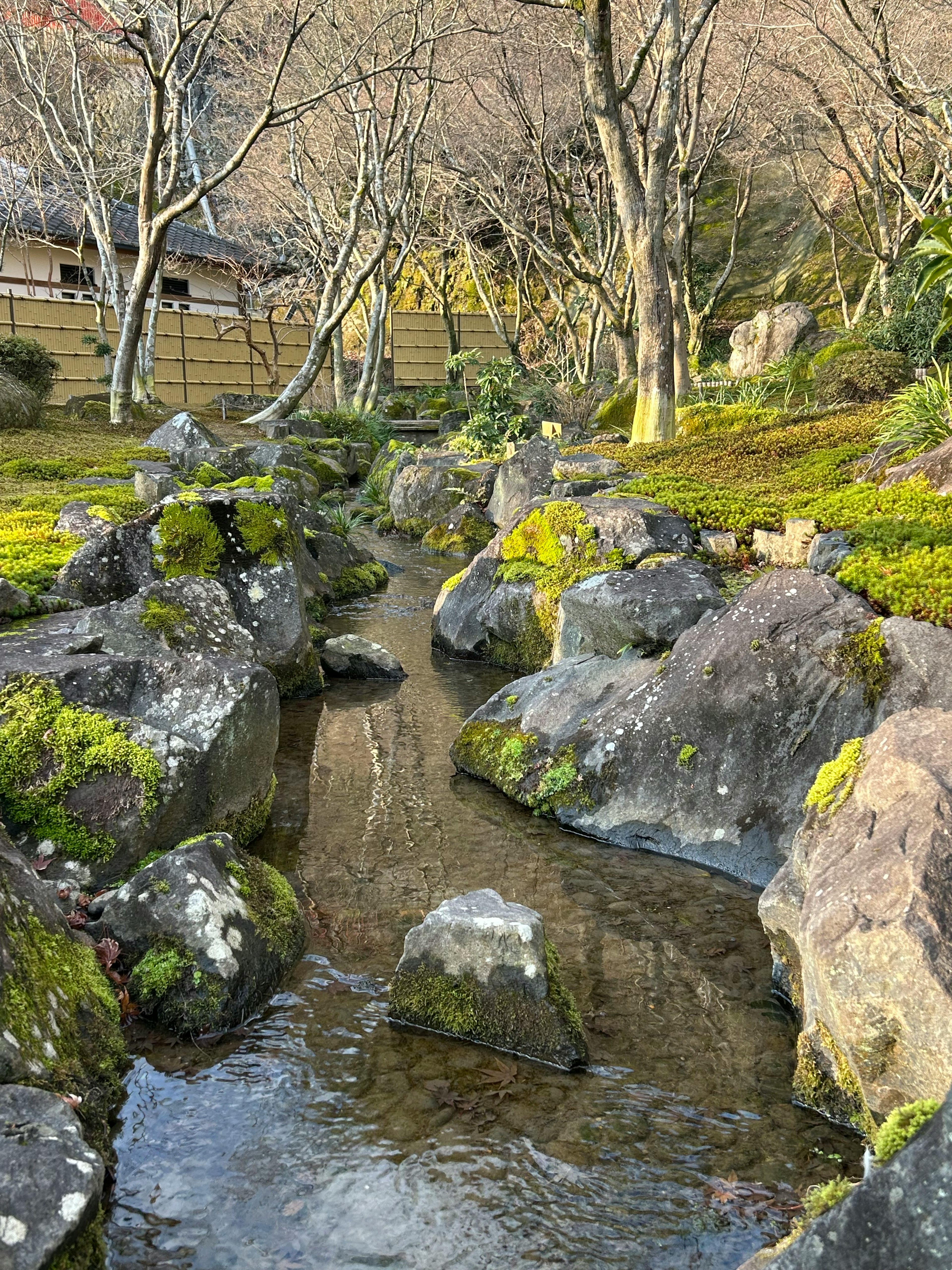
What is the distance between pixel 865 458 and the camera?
12.1m

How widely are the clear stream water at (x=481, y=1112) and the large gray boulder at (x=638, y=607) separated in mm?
2013

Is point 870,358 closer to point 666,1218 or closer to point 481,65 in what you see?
point 481,65

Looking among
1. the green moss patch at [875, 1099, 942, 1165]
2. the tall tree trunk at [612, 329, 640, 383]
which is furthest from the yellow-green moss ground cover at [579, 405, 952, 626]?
the green moss patch at [875, 1099, 942, 1165]

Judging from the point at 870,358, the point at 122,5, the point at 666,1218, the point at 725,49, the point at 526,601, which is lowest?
the point at 666,1218

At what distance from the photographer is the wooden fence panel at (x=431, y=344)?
4338 centimetres

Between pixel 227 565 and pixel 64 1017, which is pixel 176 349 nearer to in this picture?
pixel 227 565

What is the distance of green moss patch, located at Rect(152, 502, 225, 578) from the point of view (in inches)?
341

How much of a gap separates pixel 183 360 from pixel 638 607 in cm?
2997

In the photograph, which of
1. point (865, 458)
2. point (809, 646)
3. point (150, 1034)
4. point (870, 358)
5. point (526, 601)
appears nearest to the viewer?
point (150, 1034)

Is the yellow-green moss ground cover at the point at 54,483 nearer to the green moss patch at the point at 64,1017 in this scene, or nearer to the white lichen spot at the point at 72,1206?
the green moss patch at the point at 64,1017

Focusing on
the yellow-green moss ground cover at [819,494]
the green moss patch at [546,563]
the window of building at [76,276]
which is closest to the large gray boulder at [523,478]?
the yellow-green moss ground cover at [819,494]

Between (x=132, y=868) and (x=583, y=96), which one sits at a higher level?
(x=583, y=96)

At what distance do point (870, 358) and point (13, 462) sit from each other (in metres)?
13.9

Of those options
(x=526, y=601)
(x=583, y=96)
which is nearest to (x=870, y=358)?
(x=526, y=601)
